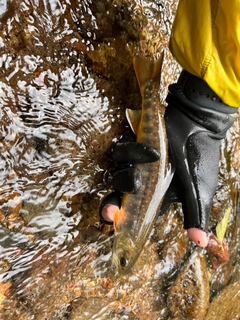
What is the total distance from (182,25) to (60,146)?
975 millimetres

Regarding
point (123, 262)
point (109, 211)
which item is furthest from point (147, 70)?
point (123, 262)

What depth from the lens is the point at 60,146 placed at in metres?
2.22

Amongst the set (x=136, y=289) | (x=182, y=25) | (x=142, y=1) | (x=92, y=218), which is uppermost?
(x=142, y=1)

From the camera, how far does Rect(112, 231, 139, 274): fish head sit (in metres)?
2.10

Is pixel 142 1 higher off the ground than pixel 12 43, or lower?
higher

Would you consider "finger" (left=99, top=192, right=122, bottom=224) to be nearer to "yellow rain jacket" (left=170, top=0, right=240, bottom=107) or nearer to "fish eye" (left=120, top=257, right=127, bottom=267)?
"fish eye" (left=120, top=257, right=127, bottom=267)

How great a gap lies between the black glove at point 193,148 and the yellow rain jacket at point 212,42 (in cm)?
22

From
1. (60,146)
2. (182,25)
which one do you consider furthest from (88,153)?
(182,25)

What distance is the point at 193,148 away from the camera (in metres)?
2.08

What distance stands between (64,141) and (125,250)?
0.74m

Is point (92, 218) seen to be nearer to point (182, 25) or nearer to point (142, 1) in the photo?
point (182, 25)

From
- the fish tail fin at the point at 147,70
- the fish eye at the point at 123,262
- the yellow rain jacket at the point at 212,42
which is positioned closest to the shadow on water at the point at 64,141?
the fish tail fin at the point at 147,70

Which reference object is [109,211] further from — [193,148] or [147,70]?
[147,70]

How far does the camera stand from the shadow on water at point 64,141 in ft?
6.75
